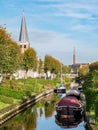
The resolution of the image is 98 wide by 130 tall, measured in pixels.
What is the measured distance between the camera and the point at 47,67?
163375 mm

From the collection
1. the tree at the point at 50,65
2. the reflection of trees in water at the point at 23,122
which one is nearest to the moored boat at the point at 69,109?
the reflection of trees in water at the point at 23,122

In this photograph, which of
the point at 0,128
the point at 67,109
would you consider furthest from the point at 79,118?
the point at 0,128

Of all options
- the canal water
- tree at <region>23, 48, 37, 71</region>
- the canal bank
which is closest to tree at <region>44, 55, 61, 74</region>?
tree at <region>23, 48, 37, 71</region>

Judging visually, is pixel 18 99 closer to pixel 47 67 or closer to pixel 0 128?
pixel 0 128

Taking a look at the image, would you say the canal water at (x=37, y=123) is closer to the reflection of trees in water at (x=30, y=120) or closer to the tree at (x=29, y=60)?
the reflection of trees in water at (x=30, y=120)

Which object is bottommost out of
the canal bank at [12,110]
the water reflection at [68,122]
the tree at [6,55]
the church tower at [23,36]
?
the water reflection at [68,122]

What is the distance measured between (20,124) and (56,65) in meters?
127

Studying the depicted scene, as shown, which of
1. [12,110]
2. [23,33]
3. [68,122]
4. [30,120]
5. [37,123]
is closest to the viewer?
[37,123]

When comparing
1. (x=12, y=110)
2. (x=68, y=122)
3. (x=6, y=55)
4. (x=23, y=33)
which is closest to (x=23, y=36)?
(x=23, y=33)

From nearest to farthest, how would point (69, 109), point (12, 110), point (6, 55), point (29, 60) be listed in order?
1. point (69, 109)
2. point (12, 110)
3. point (6, 55)
4. point (29, 60)

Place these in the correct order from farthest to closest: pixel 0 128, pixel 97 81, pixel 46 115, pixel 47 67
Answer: pixel 47 67, pixel 97 81, pixel 46 115, pixel 0 128

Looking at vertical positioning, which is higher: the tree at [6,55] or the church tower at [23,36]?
the church tower at [23,36]

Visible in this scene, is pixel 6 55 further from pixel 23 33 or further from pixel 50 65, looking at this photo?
pixel 23 33

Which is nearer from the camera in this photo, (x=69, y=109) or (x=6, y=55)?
(x=69, y=109)
